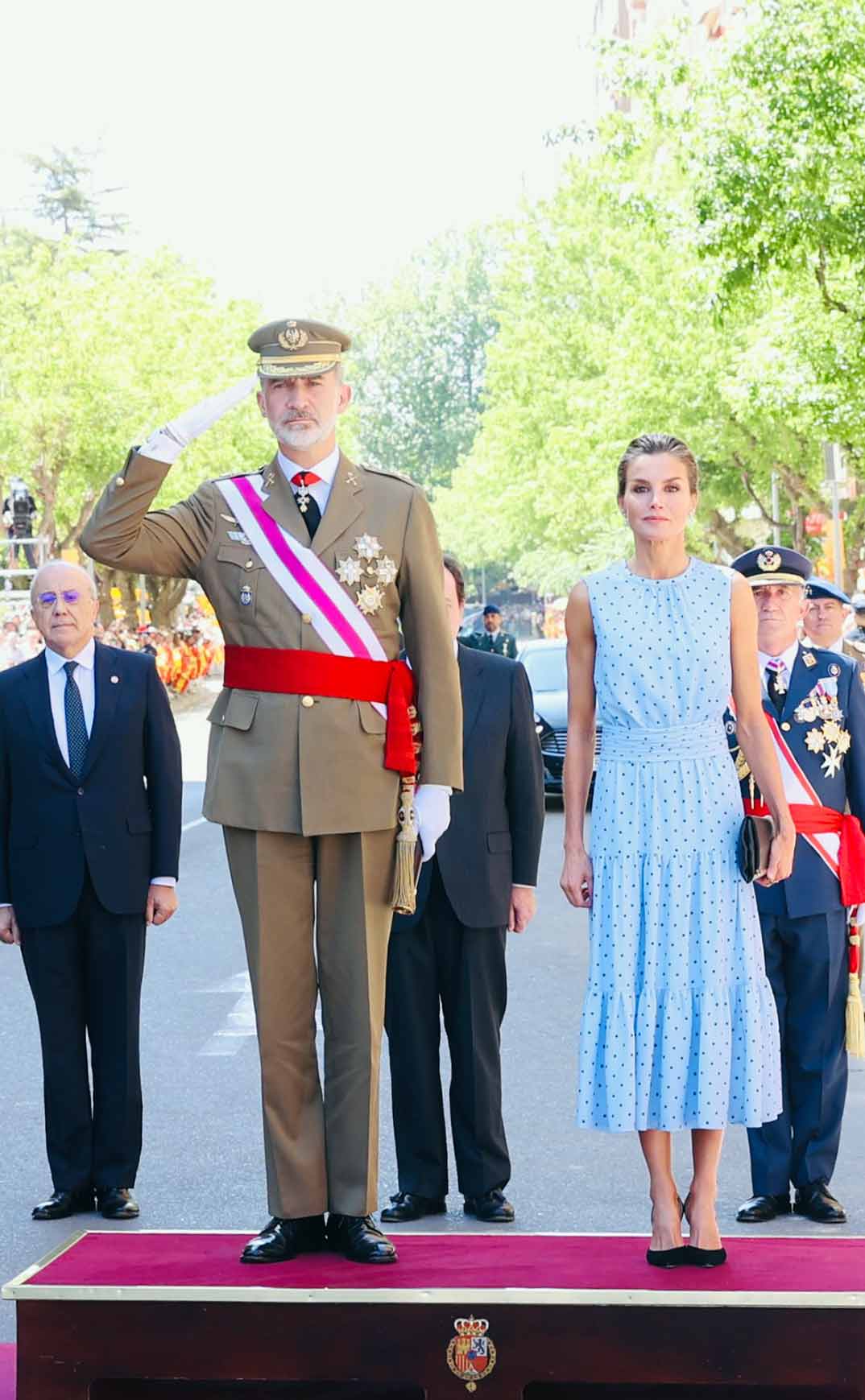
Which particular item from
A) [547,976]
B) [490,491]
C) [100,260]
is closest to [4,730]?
[547,976]

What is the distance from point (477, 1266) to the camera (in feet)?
14.6

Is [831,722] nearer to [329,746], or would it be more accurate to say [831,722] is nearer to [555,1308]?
[329,746]

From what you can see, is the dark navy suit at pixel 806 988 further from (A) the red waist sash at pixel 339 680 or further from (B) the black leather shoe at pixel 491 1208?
(A) the red waist sash at pixel 339 680

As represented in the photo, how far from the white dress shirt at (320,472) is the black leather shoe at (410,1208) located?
2452mm

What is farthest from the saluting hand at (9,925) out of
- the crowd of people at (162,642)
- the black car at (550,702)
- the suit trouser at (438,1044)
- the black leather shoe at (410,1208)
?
the crowd of people at (162,642)

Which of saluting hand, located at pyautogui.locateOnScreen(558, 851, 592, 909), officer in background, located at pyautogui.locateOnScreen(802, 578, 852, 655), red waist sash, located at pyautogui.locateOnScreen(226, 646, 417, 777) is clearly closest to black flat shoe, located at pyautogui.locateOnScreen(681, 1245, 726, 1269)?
saluting hand, located at pyautogui.locateOnScreen(558, 851, 592, 909)

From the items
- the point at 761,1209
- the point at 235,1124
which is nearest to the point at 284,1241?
the point at 761,1209

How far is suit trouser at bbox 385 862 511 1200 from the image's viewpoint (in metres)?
6.55

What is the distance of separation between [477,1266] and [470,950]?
2241mm

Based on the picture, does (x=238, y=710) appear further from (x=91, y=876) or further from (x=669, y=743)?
(x=91, y=876)

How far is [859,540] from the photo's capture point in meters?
38.3

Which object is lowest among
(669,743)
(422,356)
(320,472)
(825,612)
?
(669,743)

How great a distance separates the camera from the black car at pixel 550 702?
794 inches

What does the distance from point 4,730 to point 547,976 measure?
5122mm
